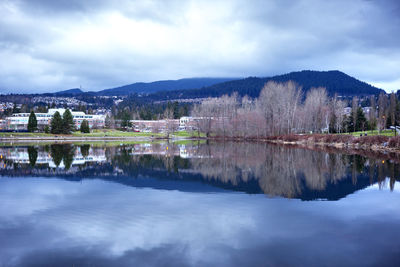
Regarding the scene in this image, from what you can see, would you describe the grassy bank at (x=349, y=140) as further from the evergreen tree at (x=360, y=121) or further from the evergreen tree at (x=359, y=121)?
the evergreen tree at (x=360, y=121)

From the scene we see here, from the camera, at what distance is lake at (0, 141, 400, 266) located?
695 centimetres

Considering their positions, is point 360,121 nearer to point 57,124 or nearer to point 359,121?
point 359,121

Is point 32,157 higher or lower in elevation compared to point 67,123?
lower

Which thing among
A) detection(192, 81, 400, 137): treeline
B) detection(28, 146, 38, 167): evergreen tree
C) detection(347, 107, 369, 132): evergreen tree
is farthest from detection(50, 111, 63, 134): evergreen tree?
detection(347, 107, 369, 132): evergreen tree

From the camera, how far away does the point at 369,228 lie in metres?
8.97

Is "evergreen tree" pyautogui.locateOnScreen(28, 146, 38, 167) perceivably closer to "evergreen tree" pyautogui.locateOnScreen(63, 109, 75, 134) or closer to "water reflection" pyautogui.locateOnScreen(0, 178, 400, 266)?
"water reflection" pyautogui.locateOnScreen(0, 178, 400, 266)

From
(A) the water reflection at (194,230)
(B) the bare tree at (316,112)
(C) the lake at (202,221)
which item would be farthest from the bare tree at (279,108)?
(A) the water reflection at (194,230)

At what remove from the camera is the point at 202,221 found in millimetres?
9508

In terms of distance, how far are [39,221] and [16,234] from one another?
4.10 ft

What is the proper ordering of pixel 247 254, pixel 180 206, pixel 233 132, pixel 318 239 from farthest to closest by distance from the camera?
1. pixel 233 132
2. pixel 180 206
3. pixel 318 239
4. pixel 247 254

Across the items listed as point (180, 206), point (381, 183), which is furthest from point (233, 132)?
point (180, 206)

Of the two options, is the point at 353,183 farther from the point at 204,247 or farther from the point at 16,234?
the point at 16,234

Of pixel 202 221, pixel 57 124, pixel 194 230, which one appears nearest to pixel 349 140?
pixel 202 221

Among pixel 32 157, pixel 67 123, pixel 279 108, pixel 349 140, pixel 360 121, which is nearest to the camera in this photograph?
pixel 32 157
